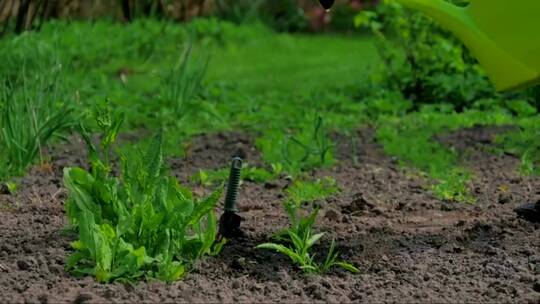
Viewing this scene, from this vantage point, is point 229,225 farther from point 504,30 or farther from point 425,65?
point 425,65

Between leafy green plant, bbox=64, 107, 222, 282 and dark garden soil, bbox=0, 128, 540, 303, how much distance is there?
2.4 inches

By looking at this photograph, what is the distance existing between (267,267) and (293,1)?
999 cm

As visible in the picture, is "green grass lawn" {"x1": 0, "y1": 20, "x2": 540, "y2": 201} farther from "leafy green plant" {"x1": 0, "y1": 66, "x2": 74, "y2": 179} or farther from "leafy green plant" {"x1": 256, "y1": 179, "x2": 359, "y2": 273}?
"leafy green plant" {"x1": 256, "y1": 179, "x2": 359, "y2": 273}

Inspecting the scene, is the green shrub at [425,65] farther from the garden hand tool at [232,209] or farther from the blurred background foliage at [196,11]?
the garden hand tool at [232,209]

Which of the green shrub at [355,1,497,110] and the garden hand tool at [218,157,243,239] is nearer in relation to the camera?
the garden hand tool at [218,157,243,239]

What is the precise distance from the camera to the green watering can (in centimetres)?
314

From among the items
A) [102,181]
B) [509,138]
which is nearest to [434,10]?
[102,181]

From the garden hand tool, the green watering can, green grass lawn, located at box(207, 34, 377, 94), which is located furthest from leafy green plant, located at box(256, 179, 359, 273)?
green grass lawn, located at box(207, 34, 377, 94)

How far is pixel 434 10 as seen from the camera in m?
3.10

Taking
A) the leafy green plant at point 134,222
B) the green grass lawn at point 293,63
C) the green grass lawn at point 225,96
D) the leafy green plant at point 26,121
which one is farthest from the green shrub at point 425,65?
A: the leafy green plant at point 134,222

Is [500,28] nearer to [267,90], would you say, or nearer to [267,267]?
[267,267]

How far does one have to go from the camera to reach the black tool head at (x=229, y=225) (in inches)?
128

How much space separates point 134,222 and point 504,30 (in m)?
1.21

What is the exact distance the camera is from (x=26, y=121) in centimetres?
432
